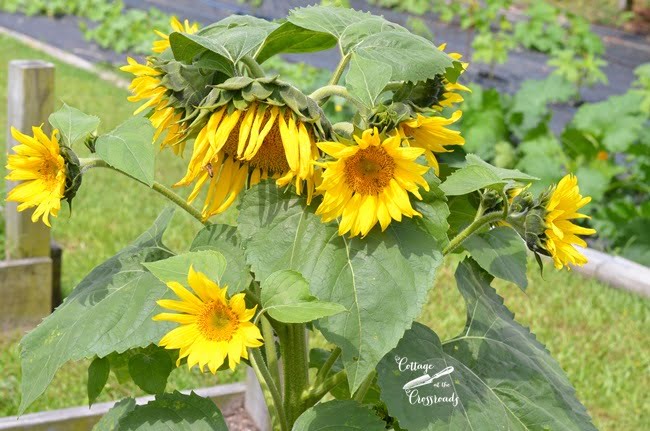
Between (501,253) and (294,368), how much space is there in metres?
0.40

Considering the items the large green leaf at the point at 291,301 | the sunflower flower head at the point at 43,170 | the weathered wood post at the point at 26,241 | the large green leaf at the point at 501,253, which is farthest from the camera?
the weathered wood post at the point at 26,241

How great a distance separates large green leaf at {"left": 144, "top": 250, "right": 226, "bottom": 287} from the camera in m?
1.32

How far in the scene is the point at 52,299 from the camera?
3717mm

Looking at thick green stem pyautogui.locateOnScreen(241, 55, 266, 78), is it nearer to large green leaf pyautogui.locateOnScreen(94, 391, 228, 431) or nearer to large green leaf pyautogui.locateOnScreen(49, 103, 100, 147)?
large green leaf pyautogui.locateOnScreen(49, 103, 100, 147)

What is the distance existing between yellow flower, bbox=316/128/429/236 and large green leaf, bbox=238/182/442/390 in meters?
0.05

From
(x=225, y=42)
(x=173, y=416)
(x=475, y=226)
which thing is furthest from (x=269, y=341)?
(x=225, y=42)

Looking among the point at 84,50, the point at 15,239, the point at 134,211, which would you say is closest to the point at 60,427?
the point at 15,239

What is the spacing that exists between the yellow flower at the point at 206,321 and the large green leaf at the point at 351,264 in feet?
0.31

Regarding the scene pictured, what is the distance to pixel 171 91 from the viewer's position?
54.7 inches

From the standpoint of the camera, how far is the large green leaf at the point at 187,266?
132 cm

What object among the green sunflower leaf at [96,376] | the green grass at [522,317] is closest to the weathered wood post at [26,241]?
the green grass at [522,317]

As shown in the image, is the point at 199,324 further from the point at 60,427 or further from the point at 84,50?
the point at 84,50

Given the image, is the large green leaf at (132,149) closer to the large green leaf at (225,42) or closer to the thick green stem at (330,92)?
the large green leaf at (225,42)

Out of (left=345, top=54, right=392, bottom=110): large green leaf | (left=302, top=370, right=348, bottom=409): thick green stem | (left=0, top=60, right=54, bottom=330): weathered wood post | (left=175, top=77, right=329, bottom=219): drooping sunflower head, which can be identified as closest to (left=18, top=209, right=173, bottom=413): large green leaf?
(left=175, top=77, right=329, bottom=219): drooping sunflower head
